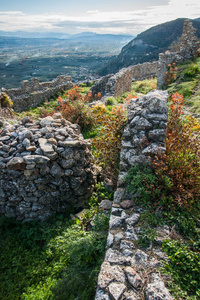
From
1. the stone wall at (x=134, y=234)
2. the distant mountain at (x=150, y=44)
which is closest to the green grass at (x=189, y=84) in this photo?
the stone wall at (x=134, y=234)

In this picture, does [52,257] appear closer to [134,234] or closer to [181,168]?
[134,234]

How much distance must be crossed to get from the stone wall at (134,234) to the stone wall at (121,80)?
10.4 metres

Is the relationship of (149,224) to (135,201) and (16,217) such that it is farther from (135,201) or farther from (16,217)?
(16,217)

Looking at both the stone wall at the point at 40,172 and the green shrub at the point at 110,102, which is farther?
the green shrub at the point at 110,102

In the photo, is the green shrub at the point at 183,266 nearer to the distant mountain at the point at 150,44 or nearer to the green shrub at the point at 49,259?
the green shrub at the point at 49,259

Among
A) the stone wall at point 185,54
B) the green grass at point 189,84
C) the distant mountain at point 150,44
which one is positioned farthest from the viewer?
the distant mountain at point 150,44

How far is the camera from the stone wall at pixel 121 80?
14633 millimetres

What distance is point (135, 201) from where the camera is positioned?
3422mm

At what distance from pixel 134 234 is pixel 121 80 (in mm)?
15244

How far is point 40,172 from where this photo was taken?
4867mm

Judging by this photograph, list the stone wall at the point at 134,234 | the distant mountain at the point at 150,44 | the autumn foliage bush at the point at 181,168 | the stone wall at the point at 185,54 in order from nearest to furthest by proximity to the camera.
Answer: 1. the stone wall at the point at 134,234
2. the autumn foliage bush at the point at 181,168
3. the stone wall at the point at 185,54
4. the distant mountain at the point at 150,44

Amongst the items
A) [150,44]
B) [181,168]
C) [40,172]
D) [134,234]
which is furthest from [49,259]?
[150,44]

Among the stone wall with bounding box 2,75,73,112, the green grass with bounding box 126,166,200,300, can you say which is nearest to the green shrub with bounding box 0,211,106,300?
the green grass with bounding box 126,166,200,300

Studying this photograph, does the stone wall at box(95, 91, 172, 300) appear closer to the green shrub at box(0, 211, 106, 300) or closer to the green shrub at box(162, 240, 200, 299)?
the green shrub at box(162, 240, 200, 299)
